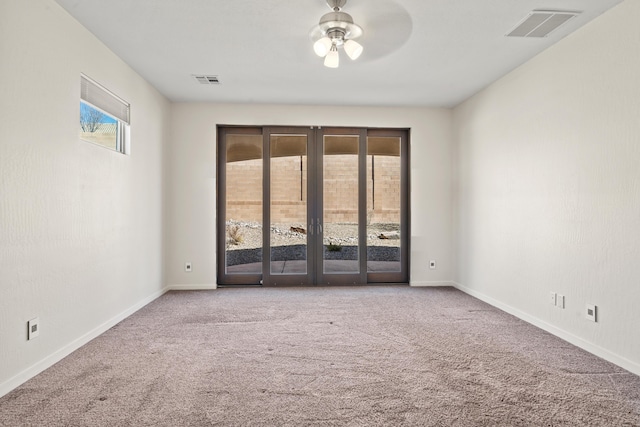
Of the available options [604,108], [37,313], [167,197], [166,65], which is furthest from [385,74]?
[37,313]

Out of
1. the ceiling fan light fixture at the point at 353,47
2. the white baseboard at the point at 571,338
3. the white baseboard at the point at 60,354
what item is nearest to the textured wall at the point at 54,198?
the white baseboard at the point at 60,354

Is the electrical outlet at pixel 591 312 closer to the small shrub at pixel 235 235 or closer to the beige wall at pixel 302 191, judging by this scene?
the beige wall at pixel 302 191

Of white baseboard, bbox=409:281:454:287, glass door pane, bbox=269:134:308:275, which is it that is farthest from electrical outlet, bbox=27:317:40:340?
white baseboard, bbox=409:281:454:287

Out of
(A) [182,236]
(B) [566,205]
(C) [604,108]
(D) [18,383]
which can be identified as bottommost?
(D) [18,383]

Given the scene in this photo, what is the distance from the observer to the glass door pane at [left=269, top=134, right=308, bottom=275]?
5273 millimetres

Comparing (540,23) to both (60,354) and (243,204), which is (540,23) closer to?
(243,204)

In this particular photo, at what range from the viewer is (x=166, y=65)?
3775 mm

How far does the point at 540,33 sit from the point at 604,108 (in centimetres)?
85

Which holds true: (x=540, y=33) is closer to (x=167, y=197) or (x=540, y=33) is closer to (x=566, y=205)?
(x=566, y=205)

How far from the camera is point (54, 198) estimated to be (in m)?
2.62

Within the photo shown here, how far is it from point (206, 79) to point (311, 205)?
2175 mm

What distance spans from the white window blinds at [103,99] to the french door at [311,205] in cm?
162

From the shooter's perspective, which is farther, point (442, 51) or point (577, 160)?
point (442, 51)

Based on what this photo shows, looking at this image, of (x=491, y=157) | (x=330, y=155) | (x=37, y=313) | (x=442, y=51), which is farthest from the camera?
(x=330, y=155)
